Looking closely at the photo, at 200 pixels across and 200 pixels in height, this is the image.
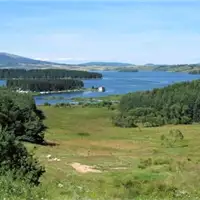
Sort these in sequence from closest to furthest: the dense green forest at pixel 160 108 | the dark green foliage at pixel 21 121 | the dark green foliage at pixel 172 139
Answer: the dark green foliage at pixel 21 121 → the dark green foliage at pixel 172 139 → the dense green forest at pixel 160 108

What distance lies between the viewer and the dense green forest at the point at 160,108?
117938 millimetres

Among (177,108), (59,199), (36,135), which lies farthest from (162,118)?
(59,199)

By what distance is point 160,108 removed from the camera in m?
127

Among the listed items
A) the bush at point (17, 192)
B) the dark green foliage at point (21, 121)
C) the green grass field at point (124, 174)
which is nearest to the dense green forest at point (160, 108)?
the green grass field at point (124, 174)

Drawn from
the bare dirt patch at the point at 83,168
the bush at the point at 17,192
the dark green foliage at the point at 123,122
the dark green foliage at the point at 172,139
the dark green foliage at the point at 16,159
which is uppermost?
the bush at the point at 17,192

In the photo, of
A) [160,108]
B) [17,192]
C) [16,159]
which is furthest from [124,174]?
[160,108]

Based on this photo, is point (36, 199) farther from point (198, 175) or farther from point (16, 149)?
point (198, 175)

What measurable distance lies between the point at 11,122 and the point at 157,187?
29.2m

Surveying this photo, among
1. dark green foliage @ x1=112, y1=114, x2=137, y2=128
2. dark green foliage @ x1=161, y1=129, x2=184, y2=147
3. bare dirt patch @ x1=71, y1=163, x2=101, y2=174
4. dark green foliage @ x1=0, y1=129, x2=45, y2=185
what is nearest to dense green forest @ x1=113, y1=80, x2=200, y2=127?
dark green foliage @ x1=112, y1=114, x2=137, y2=128

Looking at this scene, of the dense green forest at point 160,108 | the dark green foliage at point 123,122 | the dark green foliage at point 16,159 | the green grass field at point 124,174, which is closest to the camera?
the green grass field at point 124,174

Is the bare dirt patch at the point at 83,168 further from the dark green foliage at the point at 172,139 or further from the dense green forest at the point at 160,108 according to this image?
the dense green forest at the point at 160,108

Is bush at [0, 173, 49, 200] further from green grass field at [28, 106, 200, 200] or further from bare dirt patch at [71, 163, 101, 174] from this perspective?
bare dirt patch at [71, 163, 101, 174]

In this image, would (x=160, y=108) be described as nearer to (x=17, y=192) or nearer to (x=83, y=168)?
(x=83, y=168)

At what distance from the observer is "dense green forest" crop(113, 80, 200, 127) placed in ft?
387
